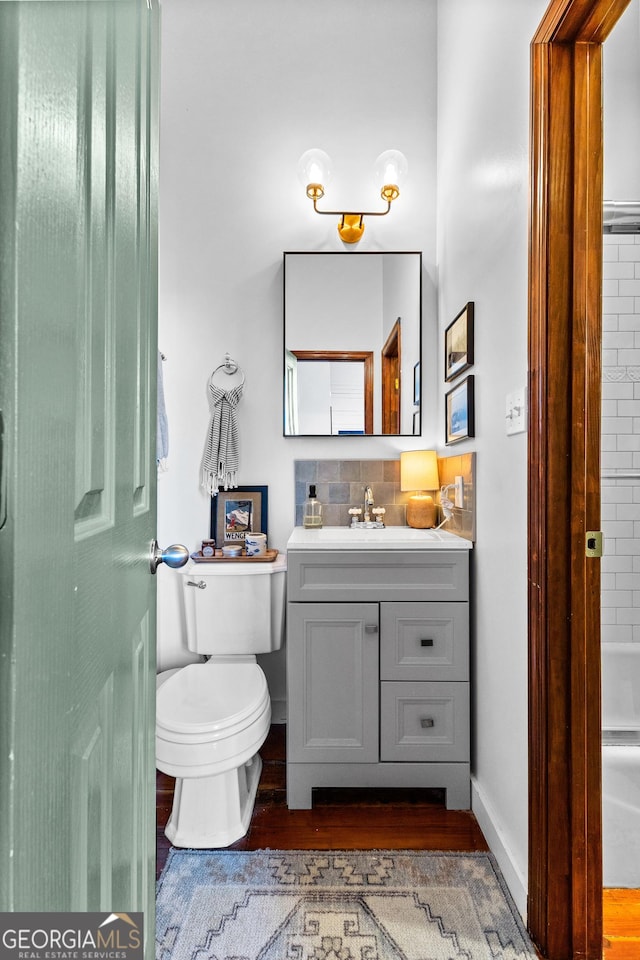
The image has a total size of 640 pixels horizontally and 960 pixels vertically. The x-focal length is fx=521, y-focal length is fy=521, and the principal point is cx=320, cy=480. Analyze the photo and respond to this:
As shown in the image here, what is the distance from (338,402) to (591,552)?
1.33 m

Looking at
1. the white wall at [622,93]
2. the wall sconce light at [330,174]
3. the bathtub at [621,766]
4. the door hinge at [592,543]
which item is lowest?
the bathtub at [621,766]

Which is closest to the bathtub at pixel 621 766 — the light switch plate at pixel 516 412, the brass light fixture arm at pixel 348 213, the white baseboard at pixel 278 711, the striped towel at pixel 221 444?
the light switch plate at pixel 516 412

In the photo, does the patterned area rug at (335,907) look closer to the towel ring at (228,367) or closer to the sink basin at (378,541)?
the sink basin at (378,541)

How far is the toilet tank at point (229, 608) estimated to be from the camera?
2.00 m

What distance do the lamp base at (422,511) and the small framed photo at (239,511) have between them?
643 mm

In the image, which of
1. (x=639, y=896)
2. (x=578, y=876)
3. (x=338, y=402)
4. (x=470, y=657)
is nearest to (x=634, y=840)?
(x=639, y=896)

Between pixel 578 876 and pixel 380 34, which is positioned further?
pixel 380 34

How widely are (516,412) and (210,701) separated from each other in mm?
1255

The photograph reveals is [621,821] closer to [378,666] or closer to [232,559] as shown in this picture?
[378,666]

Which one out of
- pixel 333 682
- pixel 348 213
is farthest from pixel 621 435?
pixel 348 213

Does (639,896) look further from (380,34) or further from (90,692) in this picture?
(380,34)

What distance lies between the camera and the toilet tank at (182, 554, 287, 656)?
2004 mm

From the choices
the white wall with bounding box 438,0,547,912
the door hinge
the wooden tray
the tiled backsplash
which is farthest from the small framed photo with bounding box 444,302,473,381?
the wooden tray

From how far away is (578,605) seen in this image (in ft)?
3.83
